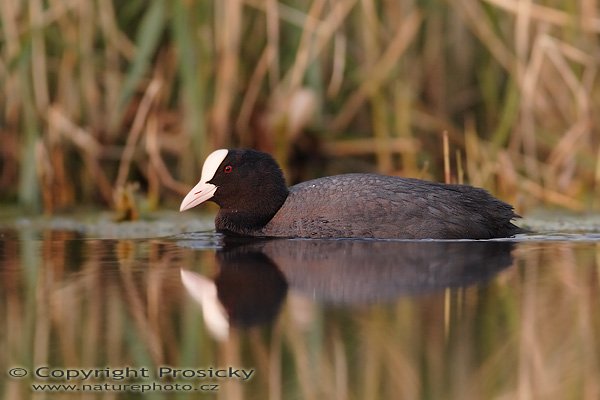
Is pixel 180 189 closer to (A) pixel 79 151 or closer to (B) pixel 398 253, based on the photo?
(A) pixel 79 151

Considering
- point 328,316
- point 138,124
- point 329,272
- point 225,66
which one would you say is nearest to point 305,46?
point 225,66

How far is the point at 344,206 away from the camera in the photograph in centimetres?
563

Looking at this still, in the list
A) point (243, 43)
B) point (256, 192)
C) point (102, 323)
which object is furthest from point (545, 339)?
point (243, 43)

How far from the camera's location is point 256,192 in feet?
19.6

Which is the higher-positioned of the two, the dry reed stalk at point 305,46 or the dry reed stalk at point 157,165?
the dry reed stalk at point 305,46

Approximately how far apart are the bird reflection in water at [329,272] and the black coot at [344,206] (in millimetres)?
80

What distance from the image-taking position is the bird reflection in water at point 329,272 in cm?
395

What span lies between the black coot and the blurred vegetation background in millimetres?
750

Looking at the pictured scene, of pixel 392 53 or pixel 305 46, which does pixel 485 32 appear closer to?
pixel 392 53

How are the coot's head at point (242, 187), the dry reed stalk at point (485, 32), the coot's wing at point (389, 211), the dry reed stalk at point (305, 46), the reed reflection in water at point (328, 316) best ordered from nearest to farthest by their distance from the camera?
the reed reflection in water at point (328, 316) → the coot's wing at point (389, 211) → the coot's head at point (242, 187) → the dry reed stalk at point (305, 46) → the dry reed stalk at point (485, 32)

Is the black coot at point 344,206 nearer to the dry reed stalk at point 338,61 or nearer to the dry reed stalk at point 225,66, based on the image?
the dry reed stalk at point 225,66

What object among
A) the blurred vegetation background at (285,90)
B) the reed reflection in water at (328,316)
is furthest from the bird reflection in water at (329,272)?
the blurred vegetation background at (285,90)

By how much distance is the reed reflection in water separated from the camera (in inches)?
113

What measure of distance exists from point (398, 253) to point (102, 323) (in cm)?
184
